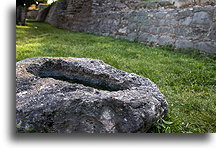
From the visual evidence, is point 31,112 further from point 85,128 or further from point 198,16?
point 198,16

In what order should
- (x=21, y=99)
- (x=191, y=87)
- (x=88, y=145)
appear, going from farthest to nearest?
(x=191, y=87), (x=88, y=145), (x=21, y=99)

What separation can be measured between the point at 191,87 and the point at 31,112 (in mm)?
2036

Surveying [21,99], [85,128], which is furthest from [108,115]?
[21,99]

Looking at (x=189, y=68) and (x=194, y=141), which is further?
(x=189, y=68)

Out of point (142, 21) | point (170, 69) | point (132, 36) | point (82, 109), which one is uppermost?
point (142, 21)

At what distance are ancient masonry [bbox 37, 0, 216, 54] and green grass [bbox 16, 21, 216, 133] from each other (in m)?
0.36

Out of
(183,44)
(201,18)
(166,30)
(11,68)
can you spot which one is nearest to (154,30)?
(166,30)

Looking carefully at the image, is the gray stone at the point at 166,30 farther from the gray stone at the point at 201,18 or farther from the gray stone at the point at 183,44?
the gray stone at the point at 201,18

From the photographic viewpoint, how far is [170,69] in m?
3.35

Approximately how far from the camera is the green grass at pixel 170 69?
1.97m

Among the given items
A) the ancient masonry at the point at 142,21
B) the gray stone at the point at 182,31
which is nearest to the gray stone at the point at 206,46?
the ancient masonry at the point at 142,21

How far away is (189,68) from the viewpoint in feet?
11.2

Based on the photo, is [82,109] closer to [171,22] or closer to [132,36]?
[171,22]

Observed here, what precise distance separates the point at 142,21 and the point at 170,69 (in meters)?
2.66
